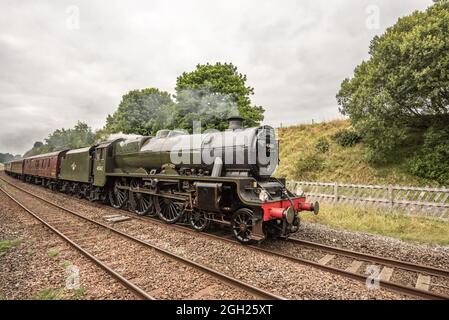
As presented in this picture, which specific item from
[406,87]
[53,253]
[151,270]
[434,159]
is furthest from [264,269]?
[434,159]

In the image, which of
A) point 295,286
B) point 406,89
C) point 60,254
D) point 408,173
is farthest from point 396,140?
point 60,254

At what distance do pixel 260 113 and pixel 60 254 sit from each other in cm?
1671

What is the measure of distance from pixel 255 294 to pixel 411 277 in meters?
3.07

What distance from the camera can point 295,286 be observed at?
14.2 ft

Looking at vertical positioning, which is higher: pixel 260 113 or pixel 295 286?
pixel 260 113

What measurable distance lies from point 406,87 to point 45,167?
2441 cm

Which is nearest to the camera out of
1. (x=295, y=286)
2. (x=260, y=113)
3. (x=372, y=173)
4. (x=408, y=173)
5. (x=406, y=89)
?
(x=295, y=286)

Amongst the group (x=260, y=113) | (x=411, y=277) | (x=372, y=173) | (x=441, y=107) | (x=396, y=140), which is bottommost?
(x=411, y=277)

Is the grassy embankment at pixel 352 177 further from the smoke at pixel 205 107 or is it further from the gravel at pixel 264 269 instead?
the smoke at pixel 205 107

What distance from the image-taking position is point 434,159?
38.6 ft

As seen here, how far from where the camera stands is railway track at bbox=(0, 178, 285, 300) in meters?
4.16

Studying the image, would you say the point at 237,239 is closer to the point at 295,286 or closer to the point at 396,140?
the point at 295,286
